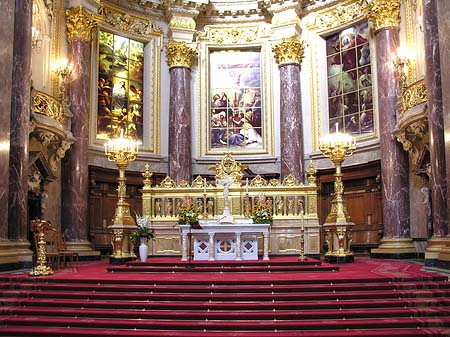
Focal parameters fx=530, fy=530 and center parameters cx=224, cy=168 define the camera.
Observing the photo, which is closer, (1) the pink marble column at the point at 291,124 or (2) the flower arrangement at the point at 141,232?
(2) the flower arrangement at the point at 141,232

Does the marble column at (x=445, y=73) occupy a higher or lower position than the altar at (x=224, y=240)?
higher

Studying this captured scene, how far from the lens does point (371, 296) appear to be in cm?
860

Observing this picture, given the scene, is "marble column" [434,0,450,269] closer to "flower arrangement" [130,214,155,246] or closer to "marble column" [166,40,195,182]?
"flower arrangement" [130,214,155,246]

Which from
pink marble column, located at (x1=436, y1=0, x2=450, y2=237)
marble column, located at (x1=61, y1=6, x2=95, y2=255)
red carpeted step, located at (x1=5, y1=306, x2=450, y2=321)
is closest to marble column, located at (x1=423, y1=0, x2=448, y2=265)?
pink marble column, located at (x1=436, y1=0, x2=450, y2=237)

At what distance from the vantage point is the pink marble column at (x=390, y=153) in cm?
1591

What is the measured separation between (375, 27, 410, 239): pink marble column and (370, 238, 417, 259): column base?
0.16 m

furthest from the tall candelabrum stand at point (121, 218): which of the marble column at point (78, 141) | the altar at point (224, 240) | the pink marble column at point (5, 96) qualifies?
the marble column at point (78, 141)

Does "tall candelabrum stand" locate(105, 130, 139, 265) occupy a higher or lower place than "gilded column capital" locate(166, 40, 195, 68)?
lower

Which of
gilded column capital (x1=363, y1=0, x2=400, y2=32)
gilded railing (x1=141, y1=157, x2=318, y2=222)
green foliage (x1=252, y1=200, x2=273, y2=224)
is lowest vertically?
green foliage (x1=252, y1=200, x2=273, y2=224)

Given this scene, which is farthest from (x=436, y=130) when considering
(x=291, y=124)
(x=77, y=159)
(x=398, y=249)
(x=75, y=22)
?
(x=75, y=22)

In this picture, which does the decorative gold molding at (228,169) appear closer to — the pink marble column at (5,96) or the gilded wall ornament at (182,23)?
the pink marble column at (5,96)

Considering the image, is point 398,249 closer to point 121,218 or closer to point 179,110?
point 121,218

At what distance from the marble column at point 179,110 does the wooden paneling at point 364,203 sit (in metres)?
5.42

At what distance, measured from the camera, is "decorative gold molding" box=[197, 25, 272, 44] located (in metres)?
21.5
